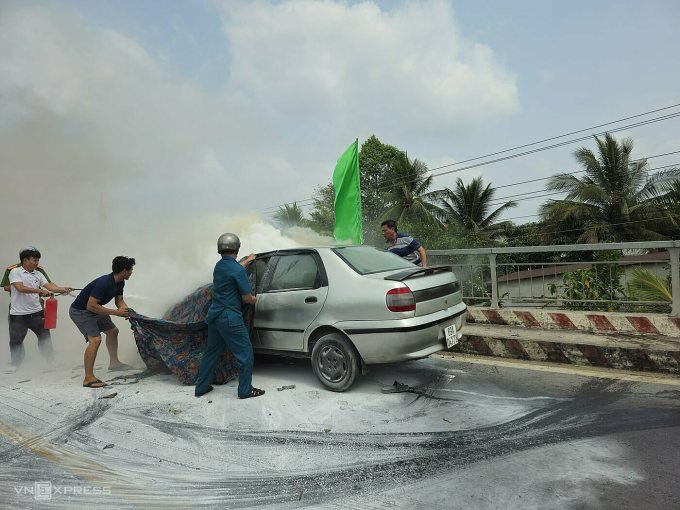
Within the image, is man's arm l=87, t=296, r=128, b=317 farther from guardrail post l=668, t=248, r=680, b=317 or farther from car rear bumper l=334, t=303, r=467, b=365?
guardrail post l=668, t=248, r=680, b=317

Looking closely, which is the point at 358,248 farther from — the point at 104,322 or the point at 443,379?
the point at 104,322

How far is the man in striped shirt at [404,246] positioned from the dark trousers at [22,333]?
16.8 feet

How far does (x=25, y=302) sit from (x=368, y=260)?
5056 mm

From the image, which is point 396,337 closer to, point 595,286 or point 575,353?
point 575,353

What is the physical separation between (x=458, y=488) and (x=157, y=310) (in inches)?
181

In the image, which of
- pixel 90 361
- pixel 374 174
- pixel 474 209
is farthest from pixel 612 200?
pixel 90 361

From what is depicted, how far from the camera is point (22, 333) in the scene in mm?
6340

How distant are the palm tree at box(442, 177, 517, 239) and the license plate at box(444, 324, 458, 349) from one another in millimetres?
23796

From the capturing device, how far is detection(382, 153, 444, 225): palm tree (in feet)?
90.5

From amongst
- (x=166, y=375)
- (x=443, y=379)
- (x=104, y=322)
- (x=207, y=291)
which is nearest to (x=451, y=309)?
(x=443, y=379)

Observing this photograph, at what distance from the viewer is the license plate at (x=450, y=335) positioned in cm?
435

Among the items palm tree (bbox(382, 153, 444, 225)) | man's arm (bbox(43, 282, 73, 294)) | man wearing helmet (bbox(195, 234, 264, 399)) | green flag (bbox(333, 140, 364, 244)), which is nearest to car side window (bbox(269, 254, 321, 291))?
man wearing helmet (bbox(195, 234, 264, 399))

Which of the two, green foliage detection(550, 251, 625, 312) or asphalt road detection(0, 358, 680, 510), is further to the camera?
green foliage detection(550, 251, 625, 312)

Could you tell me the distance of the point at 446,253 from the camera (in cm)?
748
